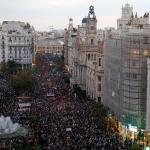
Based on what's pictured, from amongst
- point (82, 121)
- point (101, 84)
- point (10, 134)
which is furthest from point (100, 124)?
point (101, 84)

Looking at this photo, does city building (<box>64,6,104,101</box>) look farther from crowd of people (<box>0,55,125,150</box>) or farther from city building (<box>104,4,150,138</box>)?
city building (<box>104,4,150,138</box>)

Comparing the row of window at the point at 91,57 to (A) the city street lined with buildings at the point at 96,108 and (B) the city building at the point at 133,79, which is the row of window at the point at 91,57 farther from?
(B) the city building at the point at 133,79

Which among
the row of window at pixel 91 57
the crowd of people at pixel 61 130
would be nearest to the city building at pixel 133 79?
the crowd of people at pixel 61 130

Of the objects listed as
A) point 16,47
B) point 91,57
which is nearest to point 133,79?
point 91,57

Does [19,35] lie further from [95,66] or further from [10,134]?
[10,134]

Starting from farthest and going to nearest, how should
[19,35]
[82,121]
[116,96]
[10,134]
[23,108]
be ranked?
1. [19,35]
2. [23,108]
3. [116,96]
4. [82,121]
5. [10,134]

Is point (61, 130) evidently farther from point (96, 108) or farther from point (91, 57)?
point (91, 57)

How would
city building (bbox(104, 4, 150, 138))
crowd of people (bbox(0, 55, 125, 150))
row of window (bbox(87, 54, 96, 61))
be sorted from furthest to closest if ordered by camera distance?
row of window (bbox(87, 54, 96, 61)) < city building (bbox(104, 4, 150, 138)) < crowd of people (bbox(0, 55, 125, 150))

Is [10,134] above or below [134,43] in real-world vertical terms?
below

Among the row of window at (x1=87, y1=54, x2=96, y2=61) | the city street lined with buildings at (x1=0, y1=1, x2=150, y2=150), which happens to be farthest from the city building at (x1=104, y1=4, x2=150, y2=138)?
the row of window at (x1=87, y1=54, x2=96, y2=61)
